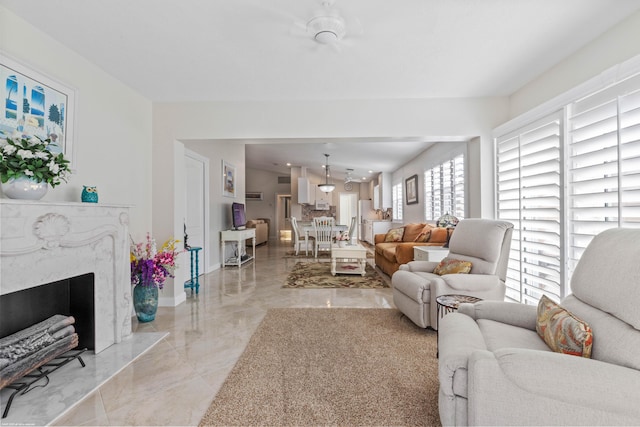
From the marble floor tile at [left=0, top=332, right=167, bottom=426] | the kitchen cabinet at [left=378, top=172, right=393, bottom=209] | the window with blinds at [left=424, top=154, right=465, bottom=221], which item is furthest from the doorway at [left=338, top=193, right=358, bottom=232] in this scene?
the marble floor tile at [left=0, top=332, right=167, bottom=426]

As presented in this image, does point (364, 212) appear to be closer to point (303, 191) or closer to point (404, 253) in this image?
point (303, 191)

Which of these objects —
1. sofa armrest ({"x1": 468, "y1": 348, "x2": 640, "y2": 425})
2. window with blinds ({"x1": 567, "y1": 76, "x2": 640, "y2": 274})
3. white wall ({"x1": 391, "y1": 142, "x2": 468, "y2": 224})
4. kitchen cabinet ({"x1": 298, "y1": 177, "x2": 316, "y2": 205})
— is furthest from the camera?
kitchen cabinet ({"x1": 298, "y1": 177, "x2": 316, "y2": 205})

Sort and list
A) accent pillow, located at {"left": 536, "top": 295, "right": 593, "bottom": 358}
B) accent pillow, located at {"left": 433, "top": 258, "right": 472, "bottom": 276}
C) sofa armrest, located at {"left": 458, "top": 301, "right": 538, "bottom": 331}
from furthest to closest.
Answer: accent pillow, located at {"left": 433, "top": 258, "right": 472, "bottom": 276}
sofa armrest, located at {"left": 458, "top": 301, "right": 538, "bottom": 331}
accent pillow, located at {"left": 536, "top": 295, "right": 593, "bottom": 358}

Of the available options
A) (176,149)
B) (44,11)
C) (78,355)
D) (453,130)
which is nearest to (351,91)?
(453,130)

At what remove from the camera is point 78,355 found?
82.0 inches

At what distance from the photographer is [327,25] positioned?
6.38 ft

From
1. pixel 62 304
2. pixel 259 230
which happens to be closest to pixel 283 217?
pixel 259 230

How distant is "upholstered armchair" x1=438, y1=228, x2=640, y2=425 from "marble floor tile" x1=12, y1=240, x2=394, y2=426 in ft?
4.50

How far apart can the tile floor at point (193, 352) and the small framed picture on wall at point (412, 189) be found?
3.29 m

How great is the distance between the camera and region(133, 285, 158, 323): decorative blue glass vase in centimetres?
301

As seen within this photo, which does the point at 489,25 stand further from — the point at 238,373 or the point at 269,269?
the point at 269,269

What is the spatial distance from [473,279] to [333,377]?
4.96ft

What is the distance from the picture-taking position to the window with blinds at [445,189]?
4570 millimetres

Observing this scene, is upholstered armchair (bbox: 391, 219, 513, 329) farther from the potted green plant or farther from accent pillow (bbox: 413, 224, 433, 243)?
the potted green plant
